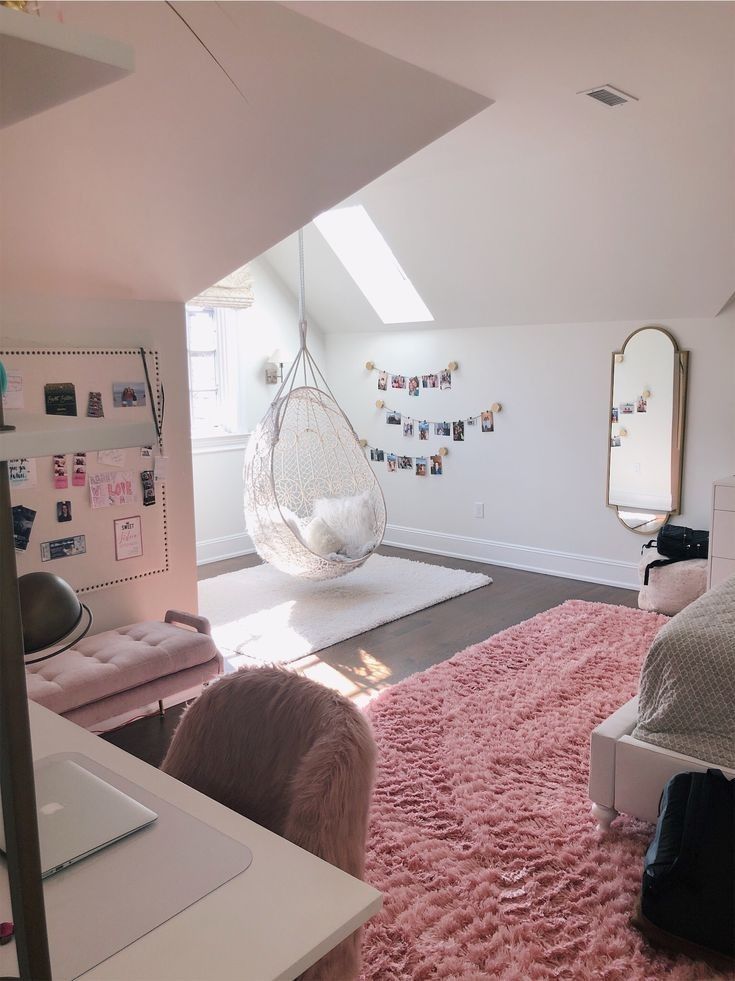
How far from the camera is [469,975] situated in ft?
6.36

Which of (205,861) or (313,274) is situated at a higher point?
(313,274)

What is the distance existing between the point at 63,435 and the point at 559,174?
159 inches

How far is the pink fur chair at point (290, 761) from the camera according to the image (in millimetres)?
1317

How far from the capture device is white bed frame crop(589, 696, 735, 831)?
2.33 metres

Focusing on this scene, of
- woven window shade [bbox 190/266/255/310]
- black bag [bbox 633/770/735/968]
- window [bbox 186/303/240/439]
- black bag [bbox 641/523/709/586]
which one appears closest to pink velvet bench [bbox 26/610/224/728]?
black bag [bbox 633/770/735/968]

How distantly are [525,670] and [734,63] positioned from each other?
2.57 meters

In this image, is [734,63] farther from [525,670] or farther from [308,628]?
[308,628]

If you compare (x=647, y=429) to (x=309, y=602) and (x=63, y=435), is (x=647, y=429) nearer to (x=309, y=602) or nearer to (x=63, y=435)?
(x=309, y=602)

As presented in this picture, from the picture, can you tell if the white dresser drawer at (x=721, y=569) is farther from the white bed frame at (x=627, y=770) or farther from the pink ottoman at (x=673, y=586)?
the white bed frame at (x=627, y=770)

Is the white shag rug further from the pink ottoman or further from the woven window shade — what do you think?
the woven window shade

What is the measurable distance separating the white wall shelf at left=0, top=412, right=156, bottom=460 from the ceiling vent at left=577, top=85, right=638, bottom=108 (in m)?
3.00

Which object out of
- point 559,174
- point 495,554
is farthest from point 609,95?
point 495,554

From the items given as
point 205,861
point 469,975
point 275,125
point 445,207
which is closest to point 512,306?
point 445,207

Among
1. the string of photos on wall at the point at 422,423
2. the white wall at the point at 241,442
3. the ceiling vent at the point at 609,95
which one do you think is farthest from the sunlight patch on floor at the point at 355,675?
the ceiling vent at the point at 609,95
